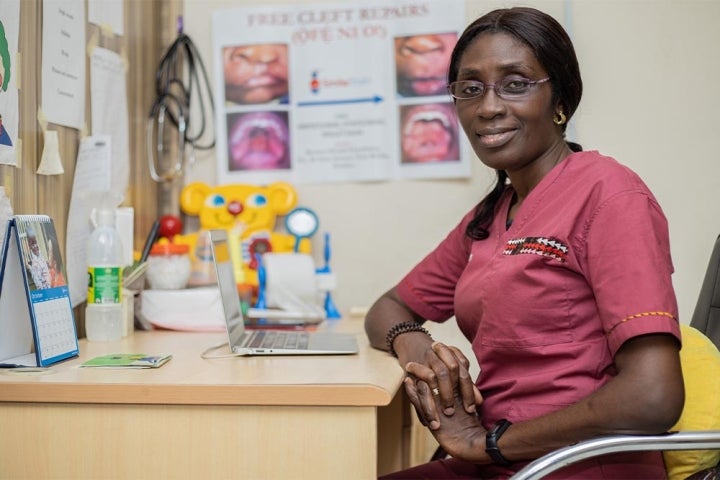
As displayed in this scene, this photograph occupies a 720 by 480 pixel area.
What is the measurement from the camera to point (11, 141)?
4.68 ft

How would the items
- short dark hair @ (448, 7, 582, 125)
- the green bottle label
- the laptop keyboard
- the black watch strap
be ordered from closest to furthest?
1. the black watch strap
2. short dark hair @ (448, 7, 582, 125)
3. the laptop keyboard
4. the green bottle label

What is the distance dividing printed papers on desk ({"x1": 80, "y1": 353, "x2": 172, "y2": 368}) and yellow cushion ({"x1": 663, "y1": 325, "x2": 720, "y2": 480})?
2.80 ft

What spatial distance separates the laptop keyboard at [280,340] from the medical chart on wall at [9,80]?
1.92 ft

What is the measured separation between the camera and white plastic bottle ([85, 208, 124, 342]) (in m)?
1.62

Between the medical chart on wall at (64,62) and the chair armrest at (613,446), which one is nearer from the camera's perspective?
the chair armrest at (613,446)

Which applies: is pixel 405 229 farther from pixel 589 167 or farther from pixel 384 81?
pixel 589 167

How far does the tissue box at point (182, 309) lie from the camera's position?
1.83 meters

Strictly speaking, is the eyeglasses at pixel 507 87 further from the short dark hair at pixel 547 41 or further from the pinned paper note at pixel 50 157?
the pinned paper note at pixel 50 157

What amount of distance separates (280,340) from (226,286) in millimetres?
164

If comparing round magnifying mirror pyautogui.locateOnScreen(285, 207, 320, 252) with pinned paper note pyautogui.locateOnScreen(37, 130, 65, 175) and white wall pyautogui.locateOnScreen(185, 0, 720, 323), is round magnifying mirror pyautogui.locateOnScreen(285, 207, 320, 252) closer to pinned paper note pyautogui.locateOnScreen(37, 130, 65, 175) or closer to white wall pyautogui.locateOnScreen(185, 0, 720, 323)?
white wall pyautogui.locateOnScreen(185, 0, 720, 323)

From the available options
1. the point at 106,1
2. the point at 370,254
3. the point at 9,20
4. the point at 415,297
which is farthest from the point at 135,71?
the point at 415,297

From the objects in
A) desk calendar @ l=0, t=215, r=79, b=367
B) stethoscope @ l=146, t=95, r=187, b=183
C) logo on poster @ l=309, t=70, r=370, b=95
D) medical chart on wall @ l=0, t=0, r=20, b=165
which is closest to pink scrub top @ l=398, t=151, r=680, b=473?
desk calendar @ l=0, t=215, r=79, b=367

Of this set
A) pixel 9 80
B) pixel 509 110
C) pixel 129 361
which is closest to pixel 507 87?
pixel 509 110

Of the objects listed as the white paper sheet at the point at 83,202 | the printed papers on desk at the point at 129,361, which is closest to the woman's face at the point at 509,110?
the printed papers on desk at the point at 129,361
